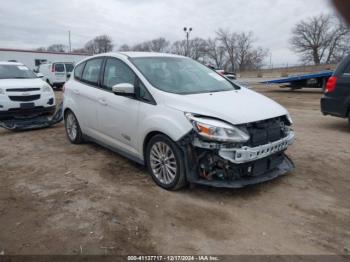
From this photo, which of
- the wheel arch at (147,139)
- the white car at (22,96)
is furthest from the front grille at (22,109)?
the wheel arch at (147,139)

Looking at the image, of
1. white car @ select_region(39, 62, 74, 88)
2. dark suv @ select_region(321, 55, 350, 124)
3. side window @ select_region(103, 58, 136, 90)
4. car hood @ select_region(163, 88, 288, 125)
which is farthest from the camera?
white car @ select_region(39, 62, 74, 88)

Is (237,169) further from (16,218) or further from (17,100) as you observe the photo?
(17,100)

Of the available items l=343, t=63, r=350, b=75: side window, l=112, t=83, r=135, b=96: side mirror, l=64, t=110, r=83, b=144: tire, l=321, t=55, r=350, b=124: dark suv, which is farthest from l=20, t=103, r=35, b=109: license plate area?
l=343, t=63, r=350, b=75: side window

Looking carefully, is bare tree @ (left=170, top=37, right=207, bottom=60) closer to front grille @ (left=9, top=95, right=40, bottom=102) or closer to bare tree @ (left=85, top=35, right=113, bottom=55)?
bare tree @ (left=85, top=35, right=113, bottom=55)

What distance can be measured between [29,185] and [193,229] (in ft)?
7.70

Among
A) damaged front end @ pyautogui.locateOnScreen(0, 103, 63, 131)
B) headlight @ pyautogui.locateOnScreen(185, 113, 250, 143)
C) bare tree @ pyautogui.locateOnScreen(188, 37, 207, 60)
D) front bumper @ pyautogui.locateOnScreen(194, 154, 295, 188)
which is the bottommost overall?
front bumper @ pyautogui.locateOnScreen(194, 154, 295, 188)

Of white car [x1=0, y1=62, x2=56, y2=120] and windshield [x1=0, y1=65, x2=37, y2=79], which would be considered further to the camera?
windshield [x1=0, y1=65, x2=37, y2=79]

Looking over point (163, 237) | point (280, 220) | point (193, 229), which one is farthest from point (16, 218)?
point (280, 220)

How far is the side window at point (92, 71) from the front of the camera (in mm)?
5543

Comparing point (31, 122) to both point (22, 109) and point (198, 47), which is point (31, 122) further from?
point (198, 47)

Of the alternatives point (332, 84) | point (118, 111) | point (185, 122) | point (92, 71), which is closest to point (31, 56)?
point (92, 71)

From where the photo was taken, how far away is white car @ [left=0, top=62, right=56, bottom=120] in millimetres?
8125

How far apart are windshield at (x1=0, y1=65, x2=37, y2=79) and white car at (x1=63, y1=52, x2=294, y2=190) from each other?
4650 mm

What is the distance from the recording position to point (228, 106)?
4016 millimetres
